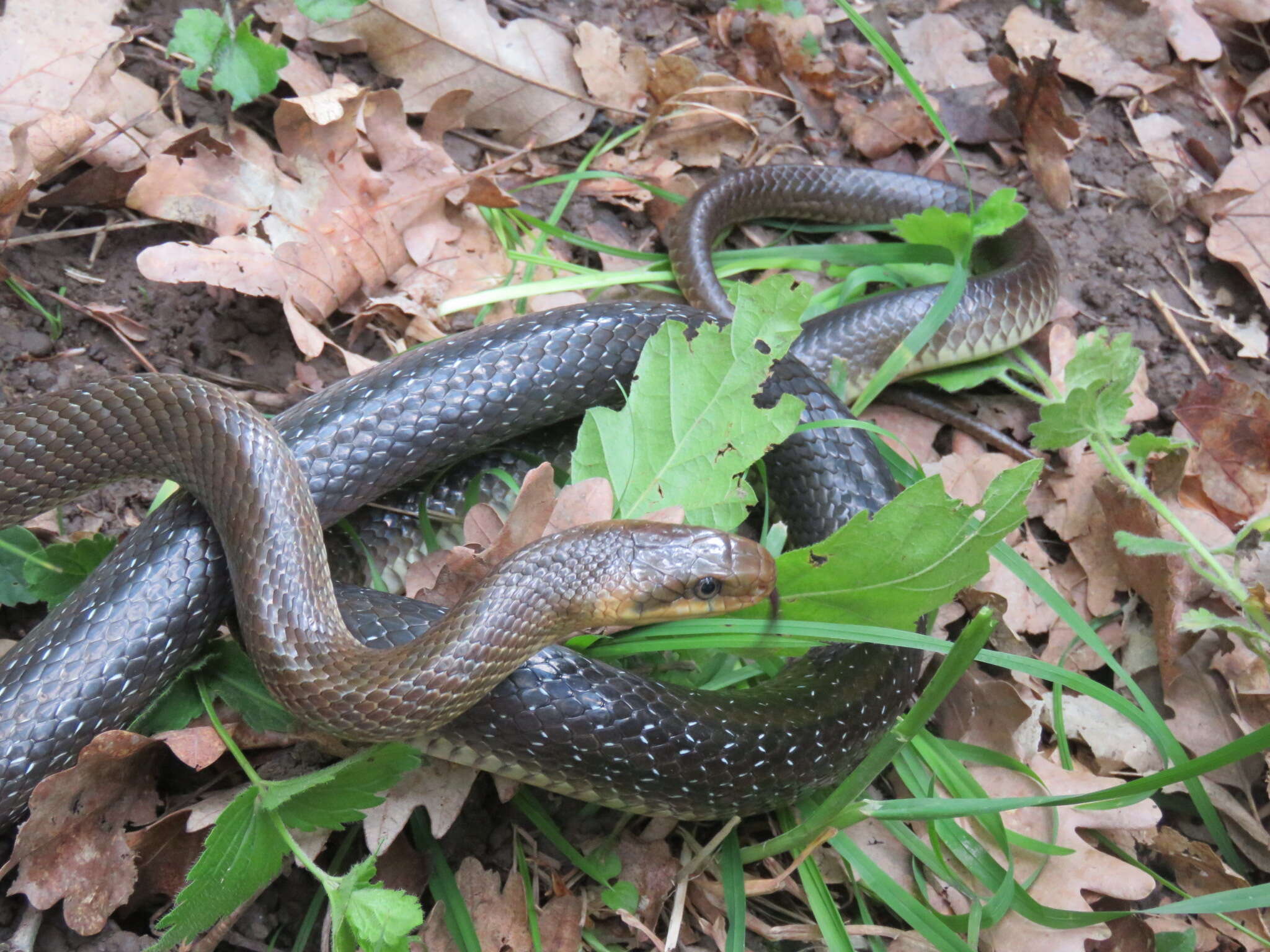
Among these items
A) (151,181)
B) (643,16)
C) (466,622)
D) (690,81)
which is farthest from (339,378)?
(643,16)

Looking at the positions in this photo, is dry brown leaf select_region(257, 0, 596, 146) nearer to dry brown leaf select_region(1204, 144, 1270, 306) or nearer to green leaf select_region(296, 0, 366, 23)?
green leaf select_region(296, 0, 366, 23)

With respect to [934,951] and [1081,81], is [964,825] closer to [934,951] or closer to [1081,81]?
[934,951]

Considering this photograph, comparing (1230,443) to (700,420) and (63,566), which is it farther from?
(63,566)

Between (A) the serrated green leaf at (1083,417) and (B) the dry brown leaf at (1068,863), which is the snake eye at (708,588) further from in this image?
(A) the serrated green leaf at (1083,417)

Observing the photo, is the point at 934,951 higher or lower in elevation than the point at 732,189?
lower

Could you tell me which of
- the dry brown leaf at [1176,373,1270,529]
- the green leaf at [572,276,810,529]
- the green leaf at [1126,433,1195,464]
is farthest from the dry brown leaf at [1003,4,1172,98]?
the green leaf at [572,276,810,529]

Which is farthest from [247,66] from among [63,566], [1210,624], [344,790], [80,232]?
[1210,624]
